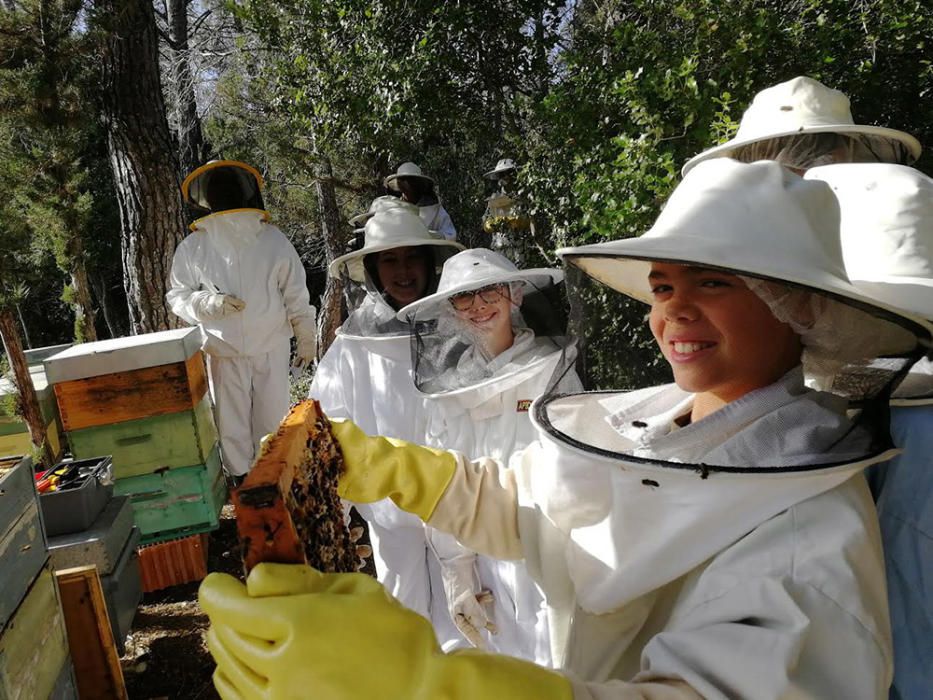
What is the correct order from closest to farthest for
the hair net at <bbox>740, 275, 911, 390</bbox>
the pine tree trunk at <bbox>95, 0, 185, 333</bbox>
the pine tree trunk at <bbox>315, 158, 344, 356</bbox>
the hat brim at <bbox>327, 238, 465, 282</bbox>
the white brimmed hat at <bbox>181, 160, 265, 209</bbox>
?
the hair net at <bbox>740, 275, 911, 390</bbox> → the hat brim at <bbox>327, 238, 465, 282</bbox> → the white brimmed hat at <bbox>181, 160, 265, 209</bbox> → the pine tree trunk at <bbox>95, 0, 185, 333</bbox> → the pine tree trunk at <bbox>315, 158, 344, 356</bbox>

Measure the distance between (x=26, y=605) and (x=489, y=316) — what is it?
1.60 m

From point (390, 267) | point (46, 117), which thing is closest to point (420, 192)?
→ point (46, 117)

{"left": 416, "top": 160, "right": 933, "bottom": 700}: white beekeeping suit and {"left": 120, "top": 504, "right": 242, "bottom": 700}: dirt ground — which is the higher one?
{"left": 416, "top": 160, "right": 933, "bottom": 700}: white beekeeping suit

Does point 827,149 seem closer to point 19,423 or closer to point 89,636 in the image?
point 89,636

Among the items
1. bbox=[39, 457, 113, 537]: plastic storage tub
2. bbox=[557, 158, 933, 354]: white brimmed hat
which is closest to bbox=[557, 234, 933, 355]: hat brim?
bbox=[557, 158, 933, 354]: white brimmed hat

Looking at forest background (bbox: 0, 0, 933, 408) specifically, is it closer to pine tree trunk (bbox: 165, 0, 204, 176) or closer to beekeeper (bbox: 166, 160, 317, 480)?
beekeeper (bbox: 166, 160, 317, 480)

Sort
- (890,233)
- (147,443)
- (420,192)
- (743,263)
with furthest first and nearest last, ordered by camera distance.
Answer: (420,192) → (147,443) → (890,233) → (743,263)

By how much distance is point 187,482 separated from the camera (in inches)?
123

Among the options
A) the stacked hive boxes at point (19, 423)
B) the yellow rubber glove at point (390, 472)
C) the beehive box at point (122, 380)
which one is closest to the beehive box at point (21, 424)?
the stacked hive boxes at point (19, 423)

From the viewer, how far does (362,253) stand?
2670mm

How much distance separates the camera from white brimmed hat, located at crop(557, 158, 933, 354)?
825 mm

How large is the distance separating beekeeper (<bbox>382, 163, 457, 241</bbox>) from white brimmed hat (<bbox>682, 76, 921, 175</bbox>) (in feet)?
11.8

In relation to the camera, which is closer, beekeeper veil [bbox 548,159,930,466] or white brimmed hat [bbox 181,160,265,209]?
beekeeper veil [bbox 548,159,930,466]

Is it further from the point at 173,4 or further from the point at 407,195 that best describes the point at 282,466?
the point at 173,4
